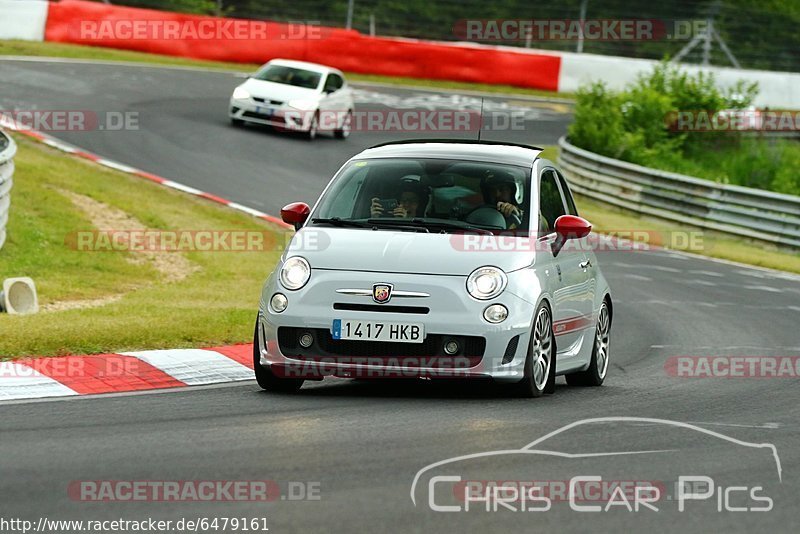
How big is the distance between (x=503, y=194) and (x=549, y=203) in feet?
1.77

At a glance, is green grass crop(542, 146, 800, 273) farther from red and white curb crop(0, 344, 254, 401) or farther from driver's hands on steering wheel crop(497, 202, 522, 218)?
red and white curb crop(0, 344, 254, 401)

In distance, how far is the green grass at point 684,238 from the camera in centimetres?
2411

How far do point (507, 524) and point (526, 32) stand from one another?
39.2 meters

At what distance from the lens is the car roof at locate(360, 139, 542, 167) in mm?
10164

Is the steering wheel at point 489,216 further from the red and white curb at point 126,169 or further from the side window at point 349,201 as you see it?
the red and white curb at point 126,169

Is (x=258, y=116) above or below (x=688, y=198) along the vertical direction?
above

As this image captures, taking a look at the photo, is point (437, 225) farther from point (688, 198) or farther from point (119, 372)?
point (688, 198)

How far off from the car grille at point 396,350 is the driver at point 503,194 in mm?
1157

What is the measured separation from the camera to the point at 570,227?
988 cm

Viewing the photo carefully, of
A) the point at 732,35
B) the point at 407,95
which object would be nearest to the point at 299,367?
the point at 407,95

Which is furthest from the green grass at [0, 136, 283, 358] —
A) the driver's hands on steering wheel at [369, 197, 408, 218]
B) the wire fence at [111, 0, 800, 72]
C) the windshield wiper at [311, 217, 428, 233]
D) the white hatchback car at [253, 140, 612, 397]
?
the wire fence at [111, 0, 800, 72]

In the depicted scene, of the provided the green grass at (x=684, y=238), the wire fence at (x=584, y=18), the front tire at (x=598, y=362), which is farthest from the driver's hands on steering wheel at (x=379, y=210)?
the wire fence at (x=584, y=18)

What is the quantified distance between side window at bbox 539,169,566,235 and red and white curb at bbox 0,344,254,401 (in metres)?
2.27

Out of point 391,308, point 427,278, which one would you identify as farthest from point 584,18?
point 391,308
